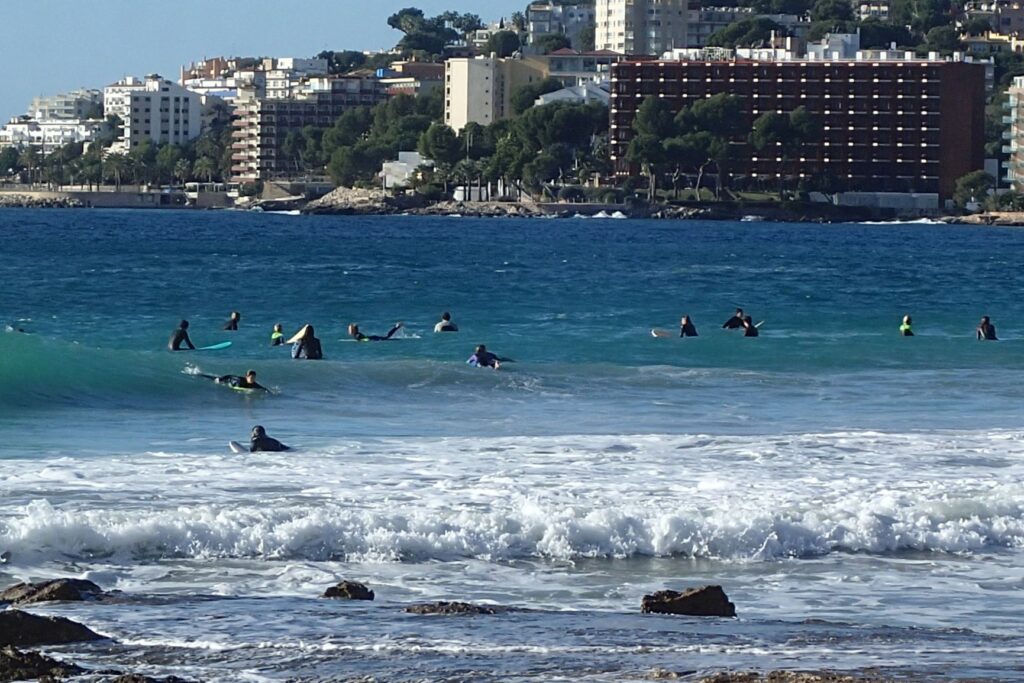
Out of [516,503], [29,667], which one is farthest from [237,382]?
[29,667]

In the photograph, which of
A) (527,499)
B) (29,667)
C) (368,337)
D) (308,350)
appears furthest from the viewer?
(368,337)

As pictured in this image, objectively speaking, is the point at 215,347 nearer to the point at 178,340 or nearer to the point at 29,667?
the point at 178,340

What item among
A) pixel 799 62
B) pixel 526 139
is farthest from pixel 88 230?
pixel 799 62

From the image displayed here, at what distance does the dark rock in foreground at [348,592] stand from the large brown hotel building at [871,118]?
483 feet

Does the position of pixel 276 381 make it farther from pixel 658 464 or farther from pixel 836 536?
pixel 836 536

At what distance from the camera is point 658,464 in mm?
18594

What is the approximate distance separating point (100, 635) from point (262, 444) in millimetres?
7886

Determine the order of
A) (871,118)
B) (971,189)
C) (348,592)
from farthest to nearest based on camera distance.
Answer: (871,118) < (971,189) < (348,592)

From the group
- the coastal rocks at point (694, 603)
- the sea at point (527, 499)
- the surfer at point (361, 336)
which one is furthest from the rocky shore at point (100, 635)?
the surfer at point (361, 336)

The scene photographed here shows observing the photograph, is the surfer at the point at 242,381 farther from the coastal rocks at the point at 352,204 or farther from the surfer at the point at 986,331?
the coastal rocks at the point at 352,204

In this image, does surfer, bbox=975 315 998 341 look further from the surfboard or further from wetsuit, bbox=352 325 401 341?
the surfboard

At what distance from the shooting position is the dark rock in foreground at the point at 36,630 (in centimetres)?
1083

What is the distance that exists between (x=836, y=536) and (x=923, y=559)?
0.72 metres

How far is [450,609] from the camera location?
12.1m
